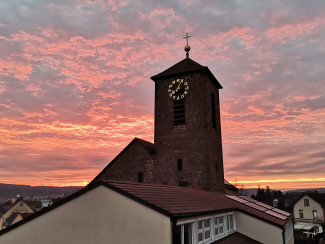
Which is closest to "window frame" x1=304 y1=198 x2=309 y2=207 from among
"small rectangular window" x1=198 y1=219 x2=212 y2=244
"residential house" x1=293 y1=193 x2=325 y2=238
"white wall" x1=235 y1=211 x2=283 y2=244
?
"residential house" x1=293 y1=193 x2=325 y2=238

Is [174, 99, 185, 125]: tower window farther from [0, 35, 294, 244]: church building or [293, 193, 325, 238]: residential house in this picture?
[293, 193, 325, 238]: residential house

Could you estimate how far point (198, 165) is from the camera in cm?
2452

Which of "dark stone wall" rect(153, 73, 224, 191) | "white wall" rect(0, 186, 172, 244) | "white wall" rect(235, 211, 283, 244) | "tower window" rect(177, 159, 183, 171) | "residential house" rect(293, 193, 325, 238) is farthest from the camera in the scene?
"residential house" rect(293, 193, 325, 238)

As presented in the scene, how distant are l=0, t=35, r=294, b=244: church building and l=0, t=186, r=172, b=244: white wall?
4cm

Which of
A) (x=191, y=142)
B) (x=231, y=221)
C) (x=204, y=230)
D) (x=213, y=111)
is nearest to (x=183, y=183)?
(x=191, y=142)

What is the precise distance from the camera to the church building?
11.4 m

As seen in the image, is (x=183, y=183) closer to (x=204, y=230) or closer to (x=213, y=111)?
(x=213, y=111)

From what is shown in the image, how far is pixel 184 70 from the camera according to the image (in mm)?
27031

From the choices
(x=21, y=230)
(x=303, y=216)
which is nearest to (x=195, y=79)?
(x=21, y=230)

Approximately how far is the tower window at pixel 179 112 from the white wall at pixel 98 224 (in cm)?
1500

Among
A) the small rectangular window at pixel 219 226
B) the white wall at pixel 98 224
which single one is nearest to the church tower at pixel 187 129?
the small rectangular window at pixel 219 226

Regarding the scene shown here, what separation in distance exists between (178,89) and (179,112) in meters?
2.20

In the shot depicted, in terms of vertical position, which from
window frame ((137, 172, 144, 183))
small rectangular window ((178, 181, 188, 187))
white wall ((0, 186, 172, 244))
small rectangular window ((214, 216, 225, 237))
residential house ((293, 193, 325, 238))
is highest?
window frame ((137, 172, 144, 183))

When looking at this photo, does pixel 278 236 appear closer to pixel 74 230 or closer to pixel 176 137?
pixel 176 137
